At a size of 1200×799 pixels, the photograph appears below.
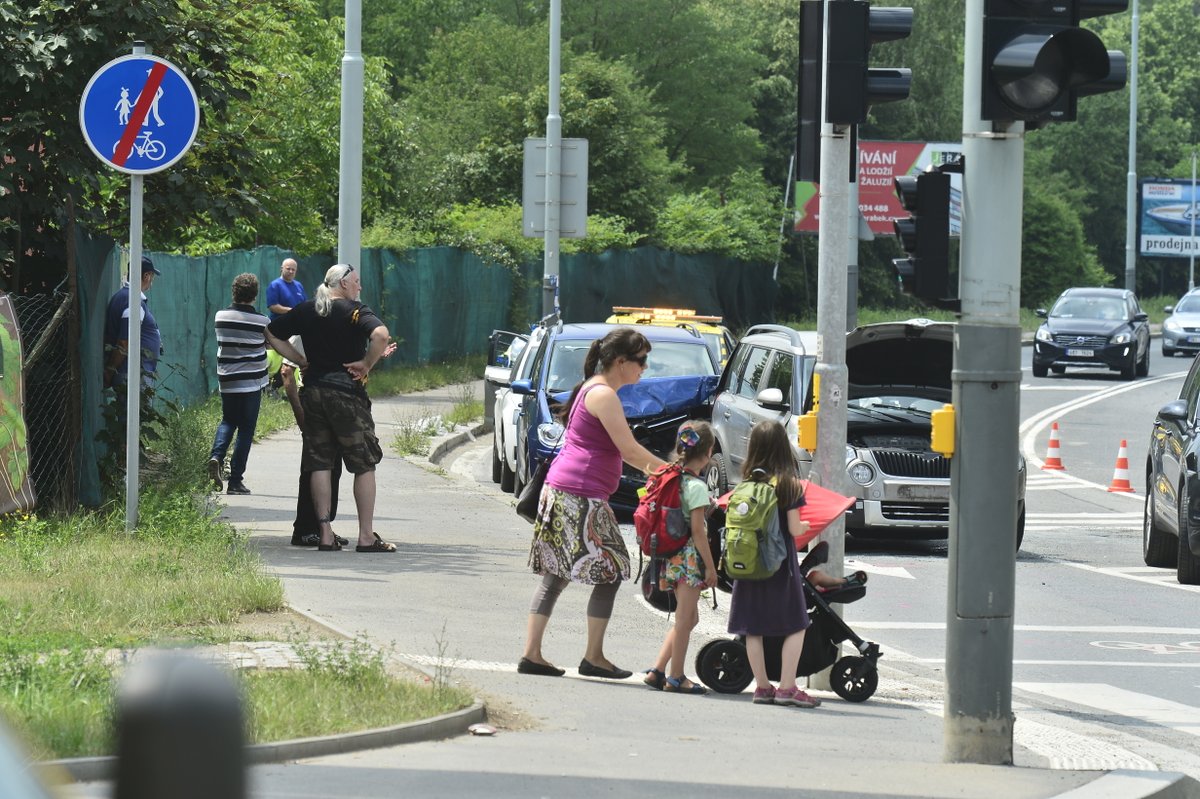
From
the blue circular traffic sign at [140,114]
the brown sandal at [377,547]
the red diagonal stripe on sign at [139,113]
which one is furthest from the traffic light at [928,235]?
the brown sandal at [377,547]

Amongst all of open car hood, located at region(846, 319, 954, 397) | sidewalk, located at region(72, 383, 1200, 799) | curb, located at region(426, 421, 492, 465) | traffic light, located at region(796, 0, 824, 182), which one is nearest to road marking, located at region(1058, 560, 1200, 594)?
open car hood, located at region(846, 319, 954, 397)

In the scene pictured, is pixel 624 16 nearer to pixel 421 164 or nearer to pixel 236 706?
pixel 421 164

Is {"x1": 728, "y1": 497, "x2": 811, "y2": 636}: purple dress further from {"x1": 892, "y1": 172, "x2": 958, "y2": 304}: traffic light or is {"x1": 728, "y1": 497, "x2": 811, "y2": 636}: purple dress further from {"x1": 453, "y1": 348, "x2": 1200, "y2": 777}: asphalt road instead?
{"x1": 892, "y1": 172, "x2": 958, "y2": 304}: traffic light

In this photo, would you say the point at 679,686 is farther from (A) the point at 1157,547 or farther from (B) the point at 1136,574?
(A) the point at 1157,547

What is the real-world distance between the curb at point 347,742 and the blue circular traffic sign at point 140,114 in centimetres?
500

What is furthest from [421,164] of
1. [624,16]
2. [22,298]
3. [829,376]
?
[829,376]

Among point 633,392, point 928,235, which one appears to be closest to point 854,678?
point 928,235

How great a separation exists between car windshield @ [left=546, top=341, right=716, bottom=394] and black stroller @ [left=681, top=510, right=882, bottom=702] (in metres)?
7.73

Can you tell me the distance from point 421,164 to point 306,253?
1286 centimetres

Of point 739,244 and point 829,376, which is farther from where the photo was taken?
point 739,244

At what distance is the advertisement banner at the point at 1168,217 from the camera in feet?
256

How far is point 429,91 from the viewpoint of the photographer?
53.1 m

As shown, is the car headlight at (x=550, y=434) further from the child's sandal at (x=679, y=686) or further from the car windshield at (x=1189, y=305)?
the car windshield at (x=1189, y=305)

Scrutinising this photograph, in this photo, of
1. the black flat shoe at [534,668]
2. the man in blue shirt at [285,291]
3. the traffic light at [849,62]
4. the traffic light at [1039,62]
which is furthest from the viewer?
the man in blue shirt at [285,291]
